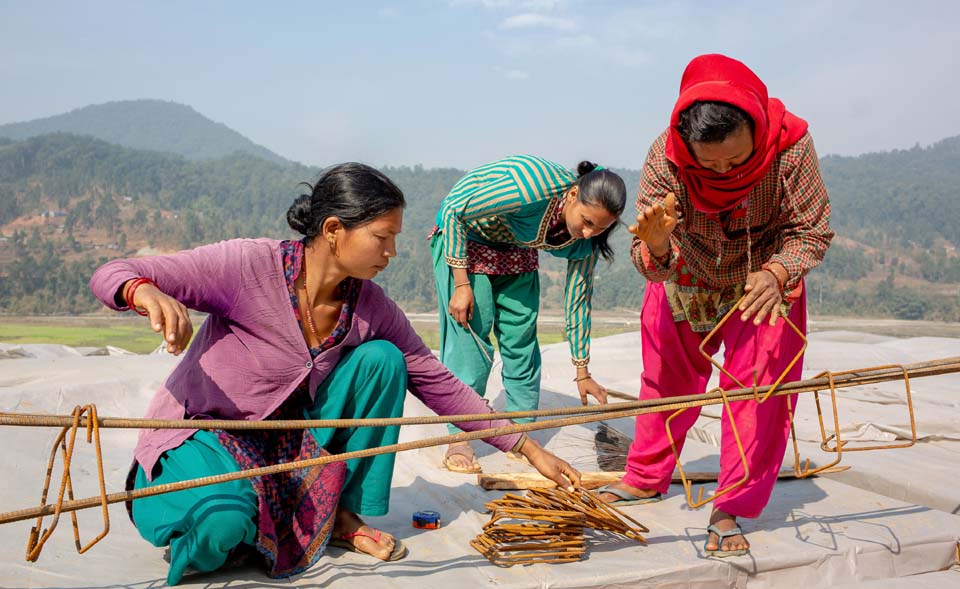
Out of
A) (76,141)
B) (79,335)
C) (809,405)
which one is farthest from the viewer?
(76,141)

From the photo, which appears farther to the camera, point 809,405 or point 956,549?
point 809,405

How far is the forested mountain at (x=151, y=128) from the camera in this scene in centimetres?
11769

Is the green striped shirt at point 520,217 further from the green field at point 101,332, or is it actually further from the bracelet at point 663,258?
the green field at point 101,332

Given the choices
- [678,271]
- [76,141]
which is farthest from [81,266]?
[678,271]

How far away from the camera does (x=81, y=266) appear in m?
25.4

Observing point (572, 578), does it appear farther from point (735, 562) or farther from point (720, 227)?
point (720, 227)

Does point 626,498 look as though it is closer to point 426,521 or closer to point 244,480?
point 426,521

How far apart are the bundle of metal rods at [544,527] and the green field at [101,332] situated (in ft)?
29.2

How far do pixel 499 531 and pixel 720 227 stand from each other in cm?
120

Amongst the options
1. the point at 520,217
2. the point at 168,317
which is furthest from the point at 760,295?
the point at 168,317

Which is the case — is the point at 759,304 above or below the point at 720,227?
below

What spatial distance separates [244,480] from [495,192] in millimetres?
1778

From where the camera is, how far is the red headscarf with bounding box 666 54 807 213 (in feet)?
6.71

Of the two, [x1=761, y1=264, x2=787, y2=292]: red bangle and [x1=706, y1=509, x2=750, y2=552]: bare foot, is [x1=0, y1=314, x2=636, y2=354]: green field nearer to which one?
[x1=706, y1=509, x2=750, y2=552]: bare foot
